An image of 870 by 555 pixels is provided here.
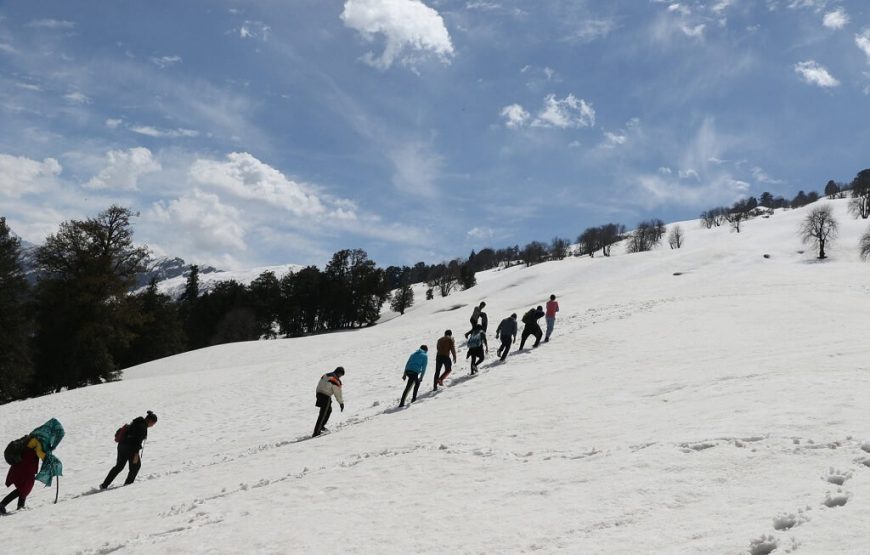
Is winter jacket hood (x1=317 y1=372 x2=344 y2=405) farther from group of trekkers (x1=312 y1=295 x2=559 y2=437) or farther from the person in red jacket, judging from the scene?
the person in red jacket

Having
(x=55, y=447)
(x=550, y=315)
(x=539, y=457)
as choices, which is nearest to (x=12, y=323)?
(x=55, y=447)

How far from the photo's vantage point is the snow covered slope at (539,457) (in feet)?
20.4

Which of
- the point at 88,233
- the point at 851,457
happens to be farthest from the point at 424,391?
the point at 88,233

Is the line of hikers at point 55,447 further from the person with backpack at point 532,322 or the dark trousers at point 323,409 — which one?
the person with backpack at point 532,322

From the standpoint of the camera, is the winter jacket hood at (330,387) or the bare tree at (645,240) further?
the bare tree at (645,240)

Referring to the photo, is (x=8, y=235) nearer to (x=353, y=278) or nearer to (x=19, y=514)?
(x=19, y=514)

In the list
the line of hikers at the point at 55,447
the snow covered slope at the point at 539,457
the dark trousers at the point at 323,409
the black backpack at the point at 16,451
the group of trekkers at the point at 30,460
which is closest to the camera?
the snow covered slope at the point at 539,457

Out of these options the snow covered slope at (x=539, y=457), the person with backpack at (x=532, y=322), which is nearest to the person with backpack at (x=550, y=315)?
the snow covered slope at (x=539, y=457)

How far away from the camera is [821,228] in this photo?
77375 mm

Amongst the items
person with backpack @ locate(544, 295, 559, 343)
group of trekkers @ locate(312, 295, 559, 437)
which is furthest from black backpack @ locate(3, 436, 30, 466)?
person with backpack @ locate(544, 295, 559, 343)

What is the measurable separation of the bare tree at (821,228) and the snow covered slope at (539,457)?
6533 cm

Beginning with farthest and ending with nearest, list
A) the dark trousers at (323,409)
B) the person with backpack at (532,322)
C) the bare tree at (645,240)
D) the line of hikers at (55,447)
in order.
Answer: the bare tree at (645,240), the person with backpack at (532,322), the dark trousers at (323,409), the line of hikers at (55,447)

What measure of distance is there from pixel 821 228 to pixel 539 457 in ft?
285

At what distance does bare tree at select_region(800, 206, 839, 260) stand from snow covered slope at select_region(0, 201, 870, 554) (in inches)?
2572
